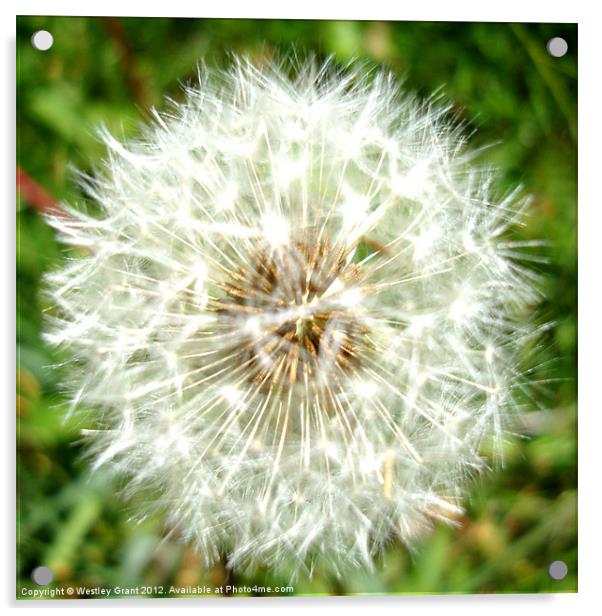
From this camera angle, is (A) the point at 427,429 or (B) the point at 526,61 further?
(B) the point at 526,61

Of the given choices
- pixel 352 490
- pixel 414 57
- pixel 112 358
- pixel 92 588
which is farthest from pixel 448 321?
pixel 92 588

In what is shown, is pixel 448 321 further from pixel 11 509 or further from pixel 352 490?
pixel 11 509

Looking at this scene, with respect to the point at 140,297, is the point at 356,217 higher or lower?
higher
